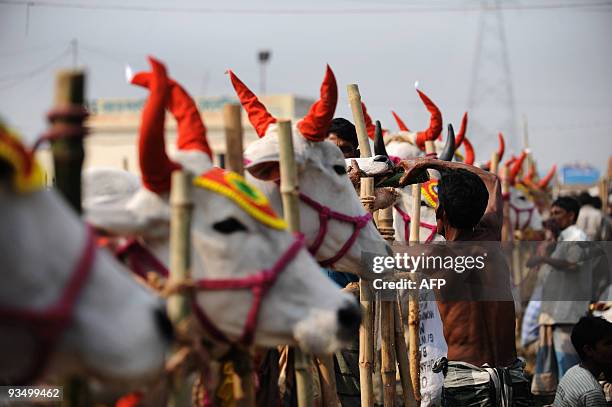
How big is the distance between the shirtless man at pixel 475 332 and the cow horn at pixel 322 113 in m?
1.04

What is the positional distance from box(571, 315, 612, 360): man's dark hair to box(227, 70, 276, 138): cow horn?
116 inches

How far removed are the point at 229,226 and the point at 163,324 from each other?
109cm

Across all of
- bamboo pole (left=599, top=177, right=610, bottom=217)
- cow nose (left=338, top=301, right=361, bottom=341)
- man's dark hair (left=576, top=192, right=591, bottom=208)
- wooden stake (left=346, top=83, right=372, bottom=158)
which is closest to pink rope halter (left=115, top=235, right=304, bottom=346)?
cow nose (left=338, top=301, right=361, bottom=341)

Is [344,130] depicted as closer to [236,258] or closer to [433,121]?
[433,121]

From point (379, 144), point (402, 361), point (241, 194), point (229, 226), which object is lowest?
point (402, 361)

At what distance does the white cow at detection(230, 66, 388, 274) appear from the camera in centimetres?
571

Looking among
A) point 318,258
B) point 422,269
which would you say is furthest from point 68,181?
point 422,269

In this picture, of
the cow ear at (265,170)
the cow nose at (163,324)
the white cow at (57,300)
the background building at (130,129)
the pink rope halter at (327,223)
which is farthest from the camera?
the background building at (130,129)

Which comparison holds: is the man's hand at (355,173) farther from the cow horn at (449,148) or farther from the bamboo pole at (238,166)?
the bamboo pole at (238,166)

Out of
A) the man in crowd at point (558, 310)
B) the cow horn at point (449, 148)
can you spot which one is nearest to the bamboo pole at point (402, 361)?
the cow horn at point (449, 148)

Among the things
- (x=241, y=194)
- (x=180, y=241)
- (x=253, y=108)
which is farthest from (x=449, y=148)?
(x=180, y=241)

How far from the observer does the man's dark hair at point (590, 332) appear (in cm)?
737

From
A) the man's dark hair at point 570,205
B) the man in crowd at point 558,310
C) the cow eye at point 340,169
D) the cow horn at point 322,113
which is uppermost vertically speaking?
the cow horn at point 322,113

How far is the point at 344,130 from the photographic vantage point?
25.0 ft
